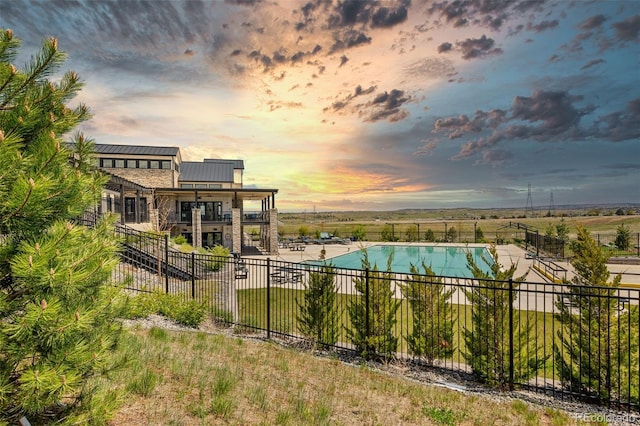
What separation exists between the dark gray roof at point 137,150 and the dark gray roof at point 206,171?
4004 mm

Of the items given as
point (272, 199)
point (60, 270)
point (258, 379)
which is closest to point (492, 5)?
point (258, 379)

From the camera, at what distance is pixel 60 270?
243 centimetres

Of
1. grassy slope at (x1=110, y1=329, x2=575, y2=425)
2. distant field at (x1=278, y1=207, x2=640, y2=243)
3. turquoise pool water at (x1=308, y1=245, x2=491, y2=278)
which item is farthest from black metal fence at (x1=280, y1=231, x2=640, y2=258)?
grassy slope at (x1=110, y1=329, x2=575, y2=425)

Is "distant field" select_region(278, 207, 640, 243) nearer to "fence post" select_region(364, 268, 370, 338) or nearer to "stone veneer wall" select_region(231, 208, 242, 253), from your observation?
"fence post" select_region(364, 268, 370, 338)

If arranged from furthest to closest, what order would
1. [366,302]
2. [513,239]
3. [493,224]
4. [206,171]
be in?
[493,224]
[513,239]
[206,171]
[366,302]

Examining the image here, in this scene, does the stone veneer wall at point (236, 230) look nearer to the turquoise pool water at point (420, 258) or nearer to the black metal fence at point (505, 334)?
the turquoise pool water at point (420, 258)

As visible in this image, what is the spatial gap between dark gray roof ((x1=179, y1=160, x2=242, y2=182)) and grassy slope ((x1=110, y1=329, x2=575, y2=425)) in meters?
35.5

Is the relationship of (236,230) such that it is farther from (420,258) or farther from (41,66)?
(41,66)

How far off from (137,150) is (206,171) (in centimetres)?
805

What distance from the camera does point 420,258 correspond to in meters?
32.5

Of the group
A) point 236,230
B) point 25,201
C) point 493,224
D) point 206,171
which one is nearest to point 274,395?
point 25,201

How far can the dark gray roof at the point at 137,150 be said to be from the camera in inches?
1384

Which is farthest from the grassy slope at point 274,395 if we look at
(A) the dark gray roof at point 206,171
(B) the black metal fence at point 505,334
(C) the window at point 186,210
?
(A) the dark gray roof at point 206,171

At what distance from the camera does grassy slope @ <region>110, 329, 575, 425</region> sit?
13.8ft
